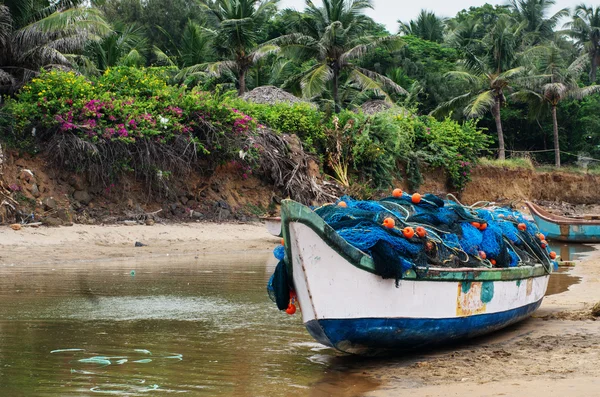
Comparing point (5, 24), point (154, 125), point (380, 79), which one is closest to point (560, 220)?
point (380, 79)

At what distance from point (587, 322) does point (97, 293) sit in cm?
668

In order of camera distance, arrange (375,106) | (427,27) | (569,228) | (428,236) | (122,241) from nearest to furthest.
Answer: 1. (428,236)
2. (122,241)
3. (569,228)
4. (375,106)
5. (427,27)

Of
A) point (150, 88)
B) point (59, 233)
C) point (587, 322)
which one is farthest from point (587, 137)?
point (587, 322)

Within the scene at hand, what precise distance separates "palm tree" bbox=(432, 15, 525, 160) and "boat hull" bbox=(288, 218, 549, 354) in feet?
85.9

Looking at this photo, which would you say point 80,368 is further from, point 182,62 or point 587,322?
point 182,62

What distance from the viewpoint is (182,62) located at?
117ft

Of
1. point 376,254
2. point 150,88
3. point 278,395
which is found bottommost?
point 278,395

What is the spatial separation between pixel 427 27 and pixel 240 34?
22.6 m

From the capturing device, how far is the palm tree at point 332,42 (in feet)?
95.8

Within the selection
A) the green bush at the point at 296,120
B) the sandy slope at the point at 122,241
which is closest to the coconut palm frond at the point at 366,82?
the green bush at the point at 296,120

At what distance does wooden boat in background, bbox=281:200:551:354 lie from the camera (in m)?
6.09

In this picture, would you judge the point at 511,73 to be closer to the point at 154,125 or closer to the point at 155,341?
the point at 154,125

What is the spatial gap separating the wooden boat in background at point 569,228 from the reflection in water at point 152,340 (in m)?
13.6

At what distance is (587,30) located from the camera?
5203 centimetres
